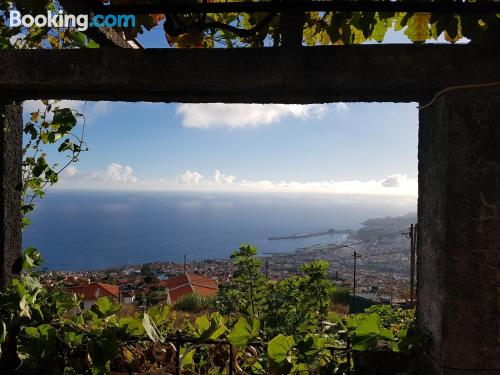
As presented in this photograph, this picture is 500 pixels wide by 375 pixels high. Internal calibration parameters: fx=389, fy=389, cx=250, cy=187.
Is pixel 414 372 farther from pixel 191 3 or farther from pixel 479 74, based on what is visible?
pixel 191 3

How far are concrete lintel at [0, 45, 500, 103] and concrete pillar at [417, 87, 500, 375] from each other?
159 millimetres

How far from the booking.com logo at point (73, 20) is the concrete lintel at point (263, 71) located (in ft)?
0.45

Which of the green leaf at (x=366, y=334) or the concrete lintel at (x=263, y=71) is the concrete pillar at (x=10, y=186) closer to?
the concrete lintel at (x=263, y=71)

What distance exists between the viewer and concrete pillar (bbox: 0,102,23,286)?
7.14 ft

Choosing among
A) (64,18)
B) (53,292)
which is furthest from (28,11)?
(53,292)

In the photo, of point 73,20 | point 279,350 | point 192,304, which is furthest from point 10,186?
point 192,304

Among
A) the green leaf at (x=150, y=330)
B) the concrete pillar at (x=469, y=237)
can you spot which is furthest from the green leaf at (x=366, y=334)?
the green leaf at (x=150, y=330)

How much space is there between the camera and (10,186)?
2234 mm

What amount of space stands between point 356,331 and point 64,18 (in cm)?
225

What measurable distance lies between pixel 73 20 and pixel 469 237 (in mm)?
2158

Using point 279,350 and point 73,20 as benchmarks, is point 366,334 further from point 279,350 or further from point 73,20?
point 73,20

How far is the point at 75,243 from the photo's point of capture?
152750mm

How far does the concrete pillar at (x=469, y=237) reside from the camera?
1739 millimetres

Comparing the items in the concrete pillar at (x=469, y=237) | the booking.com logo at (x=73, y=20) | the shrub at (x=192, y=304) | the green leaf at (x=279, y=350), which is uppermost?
the booking.com logo at (x=73, y=20)
